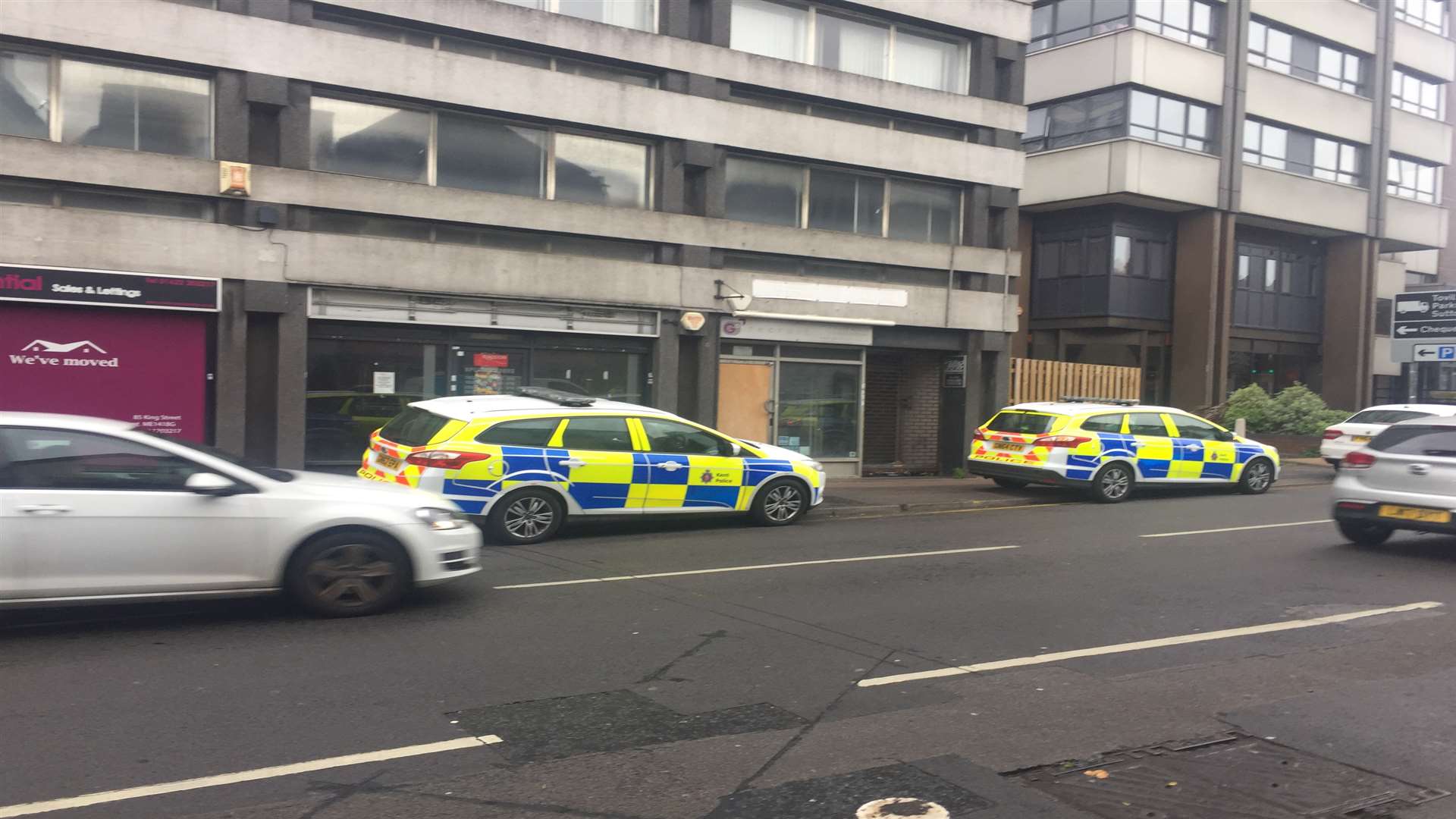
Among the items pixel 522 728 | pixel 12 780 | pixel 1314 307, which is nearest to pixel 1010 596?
pixel 522 728

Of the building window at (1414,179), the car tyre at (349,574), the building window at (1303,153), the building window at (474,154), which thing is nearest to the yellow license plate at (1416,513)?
the car tyre at (349,574)

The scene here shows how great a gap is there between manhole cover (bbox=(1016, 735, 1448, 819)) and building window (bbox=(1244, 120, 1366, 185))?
2706 centimetres

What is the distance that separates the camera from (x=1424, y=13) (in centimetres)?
3297

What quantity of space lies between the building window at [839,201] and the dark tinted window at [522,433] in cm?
834

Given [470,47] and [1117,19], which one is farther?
[1117,19]

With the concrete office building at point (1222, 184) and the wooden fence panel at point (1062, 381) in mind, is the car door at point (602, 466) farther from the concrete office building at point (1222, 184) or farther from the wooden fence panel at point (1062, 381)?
the concrete office building at point (1222, 184)

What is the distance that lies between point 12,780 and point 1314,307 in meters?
34.8

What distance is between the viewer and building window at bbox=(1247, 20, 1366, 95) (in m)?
28.5

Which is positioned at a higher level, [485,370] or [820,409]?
[485,370]

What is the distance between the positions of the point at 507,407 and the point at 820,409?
9251 millimetres

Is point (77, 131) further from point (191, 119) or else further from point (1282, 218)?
point (1282, 218)

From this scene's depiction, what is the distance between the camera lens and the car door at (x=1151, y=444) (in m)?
16.5

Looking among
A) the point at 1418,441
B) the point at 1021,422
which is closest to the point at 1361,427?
the point at 1021,422

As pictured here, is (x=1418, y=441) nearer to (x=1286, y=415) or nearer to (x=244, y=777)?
(x=244, y=777)
